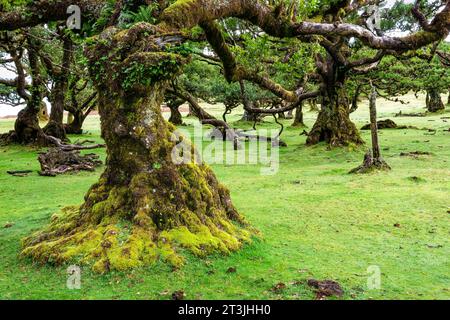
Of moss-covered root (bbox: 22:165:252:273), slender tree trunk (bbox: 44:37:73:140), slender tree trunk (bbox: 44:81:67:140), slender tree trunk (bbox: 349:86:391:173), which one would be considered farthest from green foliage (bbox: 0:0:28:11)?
slender tree trunk (bbox: 44:81:67:140)

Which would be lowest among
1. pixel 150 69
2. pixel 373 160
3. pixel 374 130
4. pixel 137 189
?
pixel 137 189

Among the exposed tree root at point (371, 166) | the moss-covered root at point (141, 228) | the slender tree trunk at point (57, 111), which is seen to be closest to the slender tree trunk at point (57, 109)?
the slender tree trunk at point (57, 111)

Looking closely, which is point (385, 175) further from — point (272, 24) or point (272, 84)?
point (272, 24)

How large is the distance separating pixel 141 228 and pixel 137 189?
21.2 inches

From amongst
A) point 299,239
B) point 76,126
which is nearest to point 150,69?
point 299,239

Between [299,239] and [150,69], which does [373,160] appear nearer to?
[299,239]

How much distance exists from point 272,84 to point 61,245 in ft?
28.9

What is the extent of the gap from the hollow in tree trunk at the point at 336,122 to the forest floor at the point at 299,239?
419 cm

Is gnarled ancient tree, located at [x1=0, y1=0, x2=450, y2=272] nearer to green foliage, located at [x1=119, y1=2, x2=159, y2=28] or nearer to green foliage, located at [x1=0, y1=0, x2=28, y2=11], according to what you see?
green foliage, located at [x1=119, y1=2, x2=159, y2=28]

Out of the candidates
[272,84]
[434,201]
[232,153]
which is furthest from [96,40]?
[232,153]

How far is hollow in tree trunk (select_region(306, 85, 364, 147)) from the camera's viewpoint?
59.7ft

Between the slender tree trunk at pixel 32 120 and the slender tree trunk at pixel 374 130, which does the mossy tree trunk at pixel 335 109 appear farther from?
the slender tree trunk at pixel 32 120

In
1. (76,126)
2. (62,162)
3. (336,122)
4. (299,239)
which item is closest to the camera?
(299,239)

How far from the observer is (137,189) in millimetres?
5844
